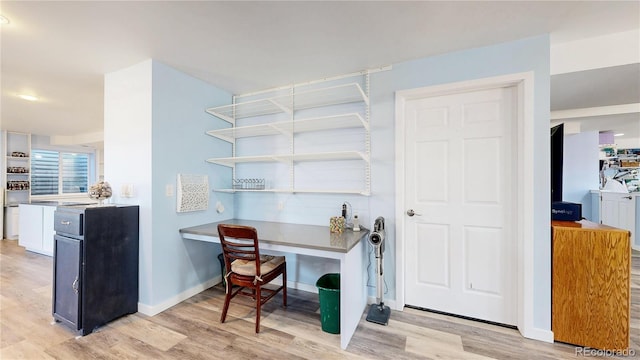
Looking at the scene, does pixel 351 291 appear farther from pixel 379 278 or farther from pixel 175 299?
pixel 175 299

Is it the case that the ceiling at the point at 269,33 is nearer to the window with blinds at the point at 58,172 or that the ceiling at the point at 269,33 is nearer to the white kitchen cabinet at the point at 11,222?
→ the white kitchen cabinet at the point at 11,222

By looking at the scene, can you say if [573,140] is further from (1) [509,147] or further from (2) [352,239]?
(2) [352,239]

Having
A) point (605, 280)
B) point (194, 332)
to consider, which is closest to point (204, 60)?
point (194, 332)

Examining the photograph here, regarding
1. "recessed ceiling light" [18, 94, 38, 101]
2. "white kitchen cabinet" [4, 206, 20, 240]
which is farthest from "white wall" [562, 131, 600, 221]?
"white kitchen cabinet" [4, 206, 20, 240]

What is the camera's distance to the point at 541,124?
194cm

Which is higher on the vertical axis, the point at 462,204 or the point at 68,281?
the point at 462,204

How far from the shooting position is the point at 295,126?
2748mm

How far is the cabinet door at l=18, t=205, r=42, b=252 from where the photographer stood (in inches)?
176

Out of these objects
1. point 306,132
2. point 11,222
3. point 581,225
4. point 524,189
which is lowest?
point 11,222

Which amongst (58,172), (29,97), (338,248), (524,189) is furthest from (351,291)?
(58,172)

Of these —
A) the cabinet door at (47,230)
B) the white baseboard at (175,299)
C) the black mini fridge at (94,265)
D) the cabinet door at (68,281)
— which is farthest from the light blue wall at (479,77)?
the cabinet door at (47,230)

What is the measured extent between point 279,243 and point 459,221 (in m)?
1.61

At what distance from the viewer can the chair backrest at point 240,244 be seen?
6.56 feet

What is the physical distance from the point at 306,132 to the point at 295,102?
35cm
